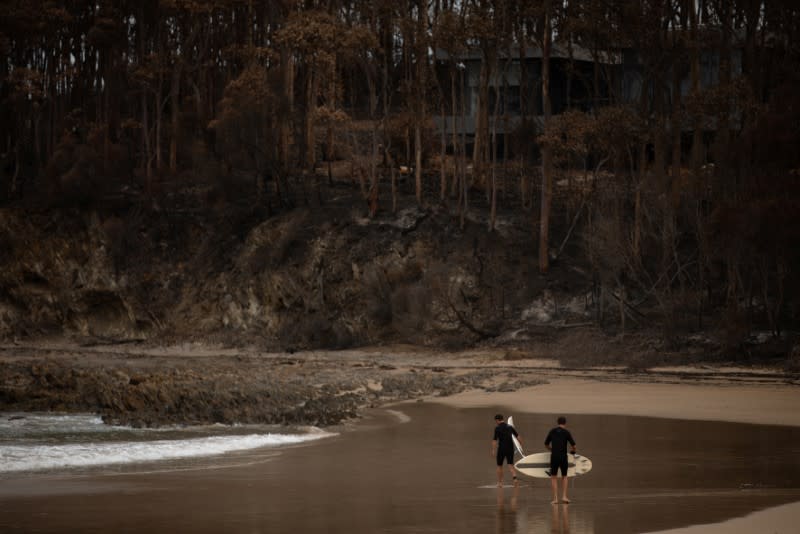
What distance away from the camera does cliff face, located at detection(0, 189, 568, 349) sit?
41.8m

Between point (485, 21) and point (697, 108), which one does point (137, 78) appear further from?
point (697, 108)

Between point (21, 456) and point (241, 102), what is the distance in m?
29.1

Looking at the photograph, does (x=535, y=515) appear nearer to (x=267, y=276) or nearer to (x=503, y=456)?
(x=503, y=456)

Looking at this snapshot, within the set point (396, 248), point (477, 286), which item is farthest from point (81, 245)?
point (477, 286)

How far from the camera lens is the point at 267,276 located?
150 ft

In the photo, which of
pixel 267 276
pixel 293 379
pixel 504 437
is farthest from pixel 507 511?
pixel 267 276

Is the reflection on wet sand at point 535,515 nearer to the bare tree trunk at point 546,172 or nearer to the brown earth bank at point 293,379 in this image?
the brown earth bank at point 293,379

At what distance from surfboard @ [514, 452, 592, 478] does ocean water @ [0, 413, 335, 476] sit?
6402 millimetres

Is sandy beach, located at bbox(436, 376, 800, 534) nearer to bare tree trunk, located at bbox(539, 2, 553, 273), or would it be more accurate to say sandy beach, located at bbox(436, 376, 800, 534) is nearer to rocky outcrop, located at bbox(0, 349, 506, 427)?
rocky outcrop, located at bbox(0, 349, 506, 427)

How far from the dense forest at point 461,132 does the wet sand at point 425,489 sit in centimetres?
1409

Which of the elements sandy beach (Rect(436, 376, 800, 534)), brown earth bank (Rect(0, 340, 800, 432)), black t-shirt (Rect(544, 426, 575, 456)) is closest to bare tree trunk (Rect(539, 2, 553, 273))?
brown earth bank (Rect(0, 340, 800, 432))

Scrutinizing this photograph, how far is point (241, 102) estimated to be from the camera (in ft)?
155

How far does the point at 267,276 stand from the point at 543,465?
3142cm

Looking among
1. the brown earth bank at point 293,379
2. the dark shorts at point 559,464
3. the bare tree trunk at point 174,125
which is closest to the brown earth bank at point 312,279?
the brown earth bank at point 293,379
